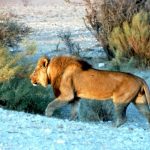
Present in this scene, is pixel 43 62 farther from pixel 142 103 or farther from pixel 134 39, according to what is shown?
pixel 134 39

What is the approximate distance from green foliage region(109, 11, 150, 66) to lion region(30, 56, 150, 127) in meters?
8.41

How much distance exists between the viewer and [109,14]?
2127 cm

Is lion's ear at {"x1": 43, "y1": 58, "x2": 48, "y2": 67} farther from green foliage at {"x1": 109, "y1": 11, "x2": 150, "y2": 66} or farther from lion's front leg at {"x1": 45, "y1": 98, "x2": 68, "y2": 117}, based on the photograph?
green foliage at {"x1": 109, "y1": 11, "x2": 150, "y2": 66}

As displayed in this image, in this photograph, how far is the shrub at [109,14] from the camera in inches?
838

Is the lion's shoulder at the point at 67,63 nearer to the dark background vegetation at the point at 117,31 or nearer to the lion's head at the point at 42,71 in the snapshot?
the lion's head at the point at 42,71

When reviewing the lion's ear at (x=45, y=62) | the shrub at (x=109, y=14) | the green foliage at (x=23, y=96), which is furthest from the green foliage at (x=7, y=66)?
the shrub at (x=109, y=14)

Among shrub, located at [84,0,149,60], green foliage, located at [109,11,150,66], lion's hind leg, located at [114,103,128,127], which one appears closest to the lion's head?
lion's hind leg, located at [114,103,128,127]

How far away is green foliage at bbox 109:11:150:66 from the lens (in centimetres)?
2008

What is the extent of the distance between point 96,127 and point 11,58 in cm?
448

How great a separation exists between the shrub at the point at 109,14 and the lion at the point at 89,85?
9869 mm

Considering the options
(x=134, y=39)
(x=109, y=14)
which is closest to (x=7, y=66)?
(x=134, y=39)

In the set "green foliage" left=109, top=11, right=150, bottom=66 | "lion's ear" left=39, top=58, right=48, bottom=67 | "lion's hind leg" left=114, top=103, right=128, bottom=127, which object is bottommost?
"green foliage" left=109, top=11, right=150, bottom=66

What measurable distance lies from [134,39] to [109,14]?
1.34 meters

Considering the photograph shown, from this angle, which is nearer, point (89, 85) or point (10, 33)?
point (89, 85)
